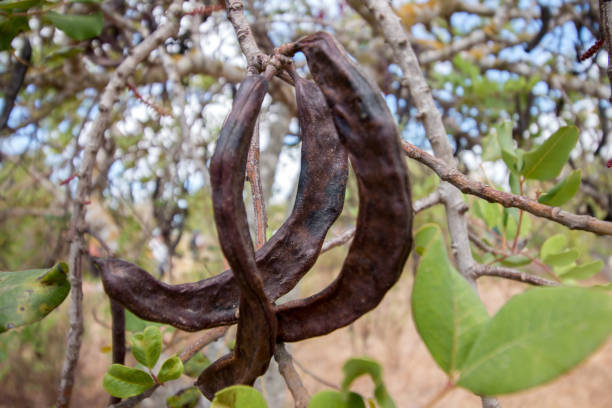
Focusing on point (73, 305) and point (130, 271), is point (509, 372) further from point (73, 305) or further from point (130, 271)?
point (73, 305)

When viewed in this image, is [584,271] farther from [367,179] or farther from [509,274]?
[367,179]

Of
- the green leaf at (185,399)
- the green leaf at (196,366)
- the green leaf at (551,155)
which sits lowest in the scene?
the green leaf at (185,399)

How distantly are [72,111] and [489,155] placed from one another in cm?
288

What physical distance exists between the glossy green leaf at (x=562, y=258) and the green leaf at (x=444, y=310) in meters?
0.76

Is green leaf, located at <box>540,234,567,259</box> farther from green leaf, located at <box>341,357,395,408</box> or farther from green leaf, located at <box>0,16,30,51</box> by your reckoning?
green leaf, located at <box>0,16,30,51</box>

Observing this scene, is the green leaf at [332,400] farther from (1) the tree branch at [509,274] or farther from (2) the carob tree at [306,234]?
(1) the tree branch at [509,274]

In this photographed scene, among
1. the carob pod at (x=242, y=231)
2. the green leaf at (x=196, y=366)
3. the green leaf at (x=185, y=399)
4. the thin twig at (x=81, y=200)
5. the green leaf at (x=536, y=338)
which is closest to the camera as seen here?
the green leaf at (x=536, y=338)

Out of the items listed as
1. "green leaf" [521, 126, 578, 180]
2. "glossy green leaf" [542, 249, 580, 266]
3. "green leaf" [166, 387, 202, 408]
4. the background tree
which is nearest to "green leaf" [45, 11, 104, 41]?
the background tree

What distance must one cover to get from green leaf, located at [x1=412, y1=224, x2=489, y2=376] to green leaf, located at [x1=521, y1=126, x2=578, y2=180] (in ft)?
1.52

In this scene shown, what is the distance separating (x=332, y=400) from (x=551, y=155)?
0.59 metres

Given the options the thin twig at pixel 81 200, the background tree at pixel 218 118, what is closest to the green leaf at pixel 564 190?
the background tree at pixel 218 118

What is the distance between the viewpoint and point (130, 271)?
57 cm

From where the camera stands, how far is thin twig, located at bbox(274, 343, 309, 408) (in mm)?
434

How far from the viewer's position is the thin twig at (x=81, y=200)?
820 millimetres
